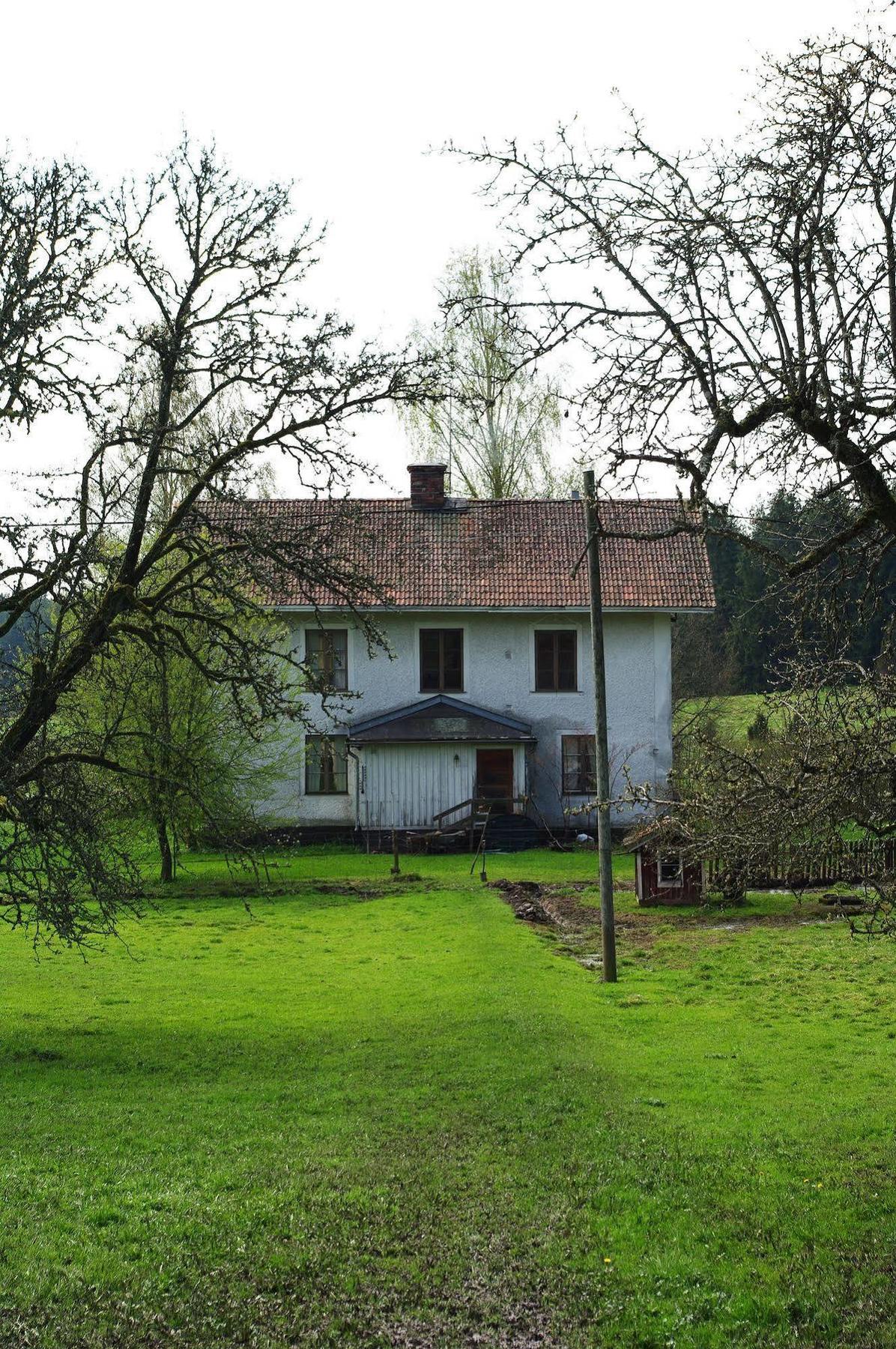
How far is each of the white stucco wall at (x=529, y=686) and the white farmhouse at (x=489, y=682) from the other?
43 millimetres

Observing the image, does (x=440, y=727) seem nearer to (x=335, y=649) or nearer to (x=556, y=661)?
(x=335, y=649)

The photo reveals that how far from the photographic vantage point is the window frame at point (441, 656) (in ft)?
125

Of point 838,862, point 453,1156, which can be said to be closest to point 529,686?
point 453,1156

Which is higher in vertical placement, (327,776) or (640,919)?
(327,776)

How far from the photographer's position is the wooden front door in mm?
36281

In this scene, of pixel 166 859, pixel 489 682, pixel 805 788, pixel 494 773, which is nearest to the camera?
pixel 805 788

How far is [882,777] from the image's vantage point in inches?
282

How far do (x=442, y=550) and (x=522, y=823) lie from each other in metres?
8.63

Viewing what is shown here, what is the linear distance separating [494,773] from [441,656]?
4.00 metres

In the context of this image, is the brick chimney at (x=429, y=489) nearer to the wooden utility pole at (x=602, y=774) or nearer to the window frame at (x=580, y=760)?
the window frame at (x=580, y=760)

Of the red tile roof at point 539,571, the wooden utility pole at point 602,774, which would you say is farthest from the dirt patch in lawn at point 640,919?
the red tile roof at point 539,571

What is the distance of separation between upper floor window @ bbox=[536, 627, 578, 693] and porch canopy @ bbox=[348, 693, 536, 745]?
1789 millimetres

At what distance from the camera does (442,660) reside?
125 ft

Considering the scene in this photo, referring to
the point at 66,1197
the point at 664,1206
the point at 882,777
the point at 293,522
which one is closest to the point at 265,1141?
the point at 66,1197
